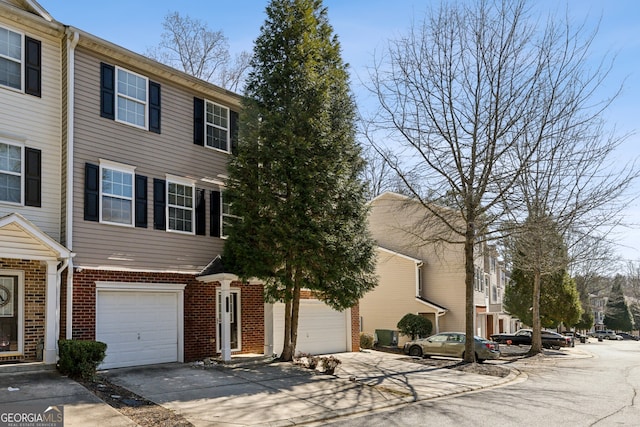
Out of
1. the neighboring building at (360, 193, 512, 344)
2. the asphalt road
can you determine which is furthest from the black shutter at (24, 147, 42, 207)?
the neighboring building at (360, 193, 512, 344)

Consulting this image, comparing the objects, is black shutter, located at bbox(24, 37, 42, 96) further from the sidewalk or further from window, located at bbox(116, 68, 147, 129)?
the sidewalk

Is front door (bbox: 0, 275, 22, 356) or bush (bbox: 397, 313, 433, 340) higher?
front door (bbox: 0, 275, 22, 356)

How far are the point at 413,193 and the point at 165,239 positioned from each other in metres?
9.44

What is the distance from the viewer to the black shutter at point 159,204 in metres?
16.7

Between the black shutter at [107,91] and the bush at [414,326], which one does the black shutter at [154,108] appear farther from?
the bush at [414,326]

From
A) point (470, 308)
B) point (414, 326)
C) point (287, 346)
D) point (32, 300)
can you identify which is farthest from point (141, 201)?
point (414, 326)

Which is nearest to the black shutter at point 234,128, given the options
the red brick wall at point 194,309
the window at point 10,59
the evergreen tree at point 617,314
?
the red brick wall at point 194,309

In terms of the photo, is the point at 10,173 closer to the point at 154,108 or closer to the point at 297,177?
the point at 154,108

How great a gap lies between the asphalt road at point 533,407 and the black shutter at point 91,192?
28.0 ft

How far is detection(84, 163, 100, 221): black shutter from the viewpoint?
49.0 ft

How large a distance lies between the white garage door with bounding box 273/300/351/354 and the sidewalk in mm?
2811

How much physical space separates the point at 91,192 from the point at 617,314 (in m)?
80.9

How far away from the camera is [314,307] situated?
21562 millimetres

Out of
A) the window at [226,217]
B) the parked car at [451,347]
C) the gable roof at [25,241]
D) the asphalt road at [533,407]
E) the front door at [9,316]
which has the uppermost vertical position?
the window at [226,217]
